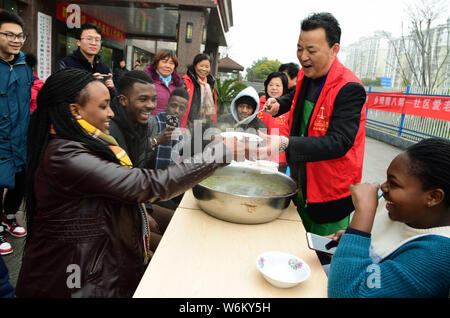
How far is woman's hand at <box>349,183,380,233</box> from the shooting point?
1.13 m

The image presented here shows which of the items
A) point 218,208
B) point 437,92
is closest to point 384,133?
point 437,92

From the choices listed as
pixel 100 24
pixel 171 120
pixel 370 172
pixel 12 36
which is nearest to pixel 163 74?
pixel 171 120

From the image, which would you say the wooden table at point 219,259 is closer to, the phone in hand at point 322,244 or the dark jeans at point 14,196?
the phone in hand at point 322,244

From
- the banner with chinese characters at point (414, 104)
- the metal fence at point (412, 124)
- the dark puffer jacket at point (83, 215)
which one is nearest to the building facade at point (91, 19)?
the dark puffer jacket at point (83, 215)

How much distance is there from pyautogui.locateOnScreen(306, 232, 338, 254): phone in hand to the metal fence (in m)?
8.79

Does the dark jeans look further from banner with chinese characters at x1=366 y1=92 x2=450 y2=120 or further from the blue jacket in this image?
banner with chinese characters at x1=366 y1=92 x2=450 y2=120

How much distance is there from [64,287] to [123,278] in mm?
245

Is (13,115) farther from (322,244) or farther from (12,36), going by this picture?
(322,244)

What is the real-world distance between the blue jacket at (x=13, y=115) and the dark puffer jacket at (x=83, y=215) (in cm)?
168

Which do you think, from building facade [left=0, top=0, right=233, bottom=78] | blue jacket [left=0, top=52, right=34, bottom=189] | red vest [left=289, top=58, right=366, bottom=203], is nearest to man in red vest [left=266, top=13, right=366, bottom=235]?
red vest [left=289, top=58, right=366, bottom=203]

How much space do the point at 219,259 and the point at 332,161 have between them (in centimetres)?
93

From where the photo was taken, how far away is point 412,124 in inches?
406
